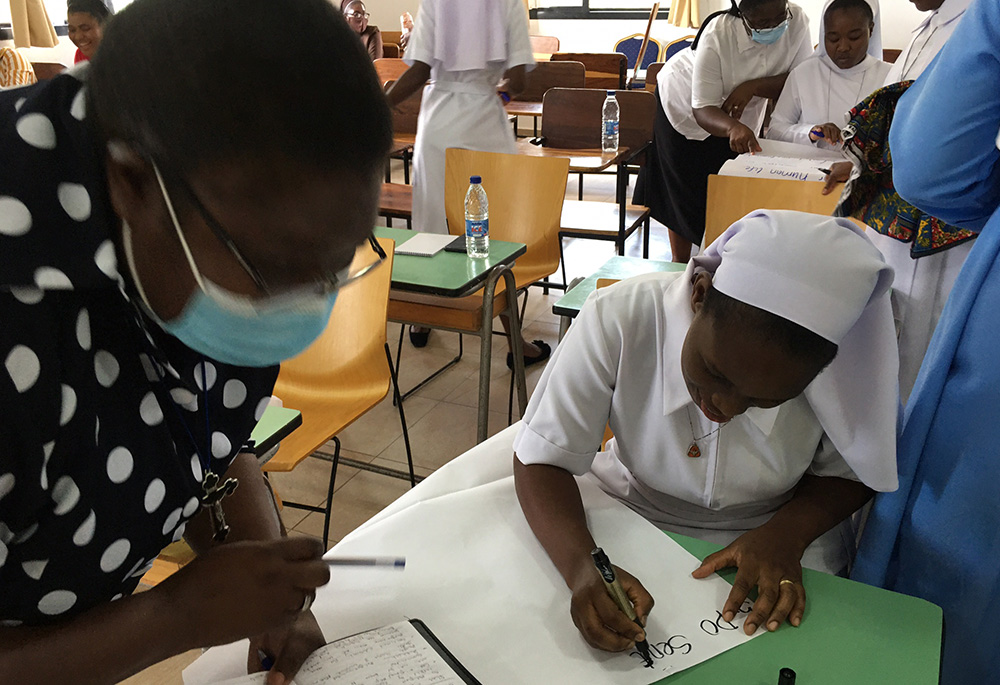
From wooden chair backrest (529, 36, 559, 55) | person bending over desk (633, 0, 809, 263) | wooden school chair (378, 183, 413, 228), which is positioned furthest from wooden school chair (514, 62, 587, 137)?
wooden chair backrest (529, 36, 559, 55)

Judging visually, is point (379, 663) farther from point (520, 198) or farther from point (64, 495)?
point (520, 198)

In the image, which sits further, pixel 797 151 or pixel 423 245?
pixel 797 151

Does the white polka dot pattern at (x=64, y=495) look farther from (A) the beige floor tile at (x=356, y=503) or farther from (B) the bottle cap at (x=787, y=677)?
(A) the beige floor tile at (x=356, y=503)

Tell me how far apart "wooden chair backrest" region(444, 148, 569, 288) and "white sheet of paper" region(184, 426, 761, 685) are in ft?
6.43

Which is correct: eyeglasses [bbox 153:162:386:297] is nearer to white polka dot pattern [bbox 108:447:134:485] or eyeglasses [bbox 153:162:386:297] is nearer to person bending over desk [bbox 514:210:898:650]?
white polka dot pattern [bbox 108:447:134:485]

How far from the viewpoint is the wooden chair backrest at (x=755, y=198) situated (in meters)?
2.41

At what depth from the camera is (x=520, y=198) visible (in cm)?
312

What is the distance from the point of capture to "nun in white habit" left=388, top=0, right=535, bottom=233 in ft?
10.8

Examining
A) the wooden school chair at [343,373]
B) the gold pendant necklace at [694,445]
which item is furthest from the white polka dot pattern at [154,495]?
the wooden school chair at [343,373]

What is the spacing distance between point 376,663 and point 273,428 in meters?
0.75

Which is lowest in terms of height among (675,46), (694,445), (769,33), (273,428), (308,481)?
(308,481)

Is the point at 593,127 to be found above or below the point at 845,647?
above

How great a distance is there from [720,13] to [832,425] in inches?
101

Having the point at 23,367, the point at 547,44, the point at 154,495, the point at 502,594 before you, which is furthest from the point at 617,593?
the point at 547,44
